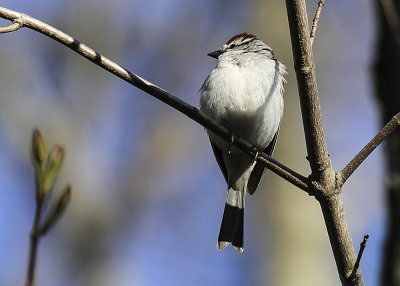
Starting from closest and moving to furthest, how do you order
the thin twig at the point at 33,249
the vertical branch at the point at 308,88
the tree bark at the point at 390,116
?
1. the thin twig at the point at 33,249
2. the vertical branch at the point at 308,88
3. the tree bark at the point at 390,116

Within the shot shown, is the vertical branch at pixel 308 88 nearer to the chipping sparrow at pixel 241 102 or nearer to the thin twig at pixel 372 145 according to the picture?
the thin twig at pixel 372 145

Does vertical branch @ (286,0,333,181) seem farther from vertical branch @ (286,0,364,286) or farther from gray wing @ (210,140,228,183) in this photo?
gray wing @ (210,140,228,183)

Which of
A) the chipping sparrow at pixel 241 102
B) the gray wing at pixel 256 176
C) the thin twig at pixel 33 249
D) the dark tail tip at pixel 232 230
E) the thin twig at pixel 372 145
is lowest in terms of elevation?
the thin twig at pixel 33 249

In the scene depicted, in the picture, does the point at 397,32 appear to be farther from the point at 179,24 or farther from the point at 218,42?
the point at 179,24

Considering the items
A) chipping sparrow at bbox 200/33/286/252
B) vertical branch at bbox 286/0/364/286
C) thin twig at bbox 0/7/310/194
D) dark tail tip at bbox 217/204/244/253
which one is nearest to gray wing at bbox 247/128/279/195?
chipping sparrow at bbox 200/33/286/252

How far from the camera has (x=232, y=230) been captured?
457 centimetres

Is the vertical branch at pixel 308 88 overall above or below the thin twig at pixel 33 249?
above

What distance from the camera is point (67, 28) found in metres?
11.0

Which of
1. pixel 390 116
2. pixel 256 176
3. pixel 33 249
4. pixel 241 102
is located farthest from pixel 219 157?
pixel 33 249

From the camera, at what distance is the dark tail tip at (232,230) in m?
4.49

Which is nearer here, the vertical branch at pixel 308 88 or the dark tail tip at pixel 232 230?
the vertical branch at pixel 308 88

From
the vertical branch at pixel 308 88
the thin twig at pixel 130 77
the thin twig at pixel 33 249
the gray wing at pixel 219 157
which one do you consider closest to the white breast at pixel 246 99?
the gray wing at pixel 219 157

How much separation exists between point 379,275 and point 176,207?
22.8 feet

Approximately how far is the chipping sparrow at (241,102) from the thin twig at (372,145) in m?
1.47
